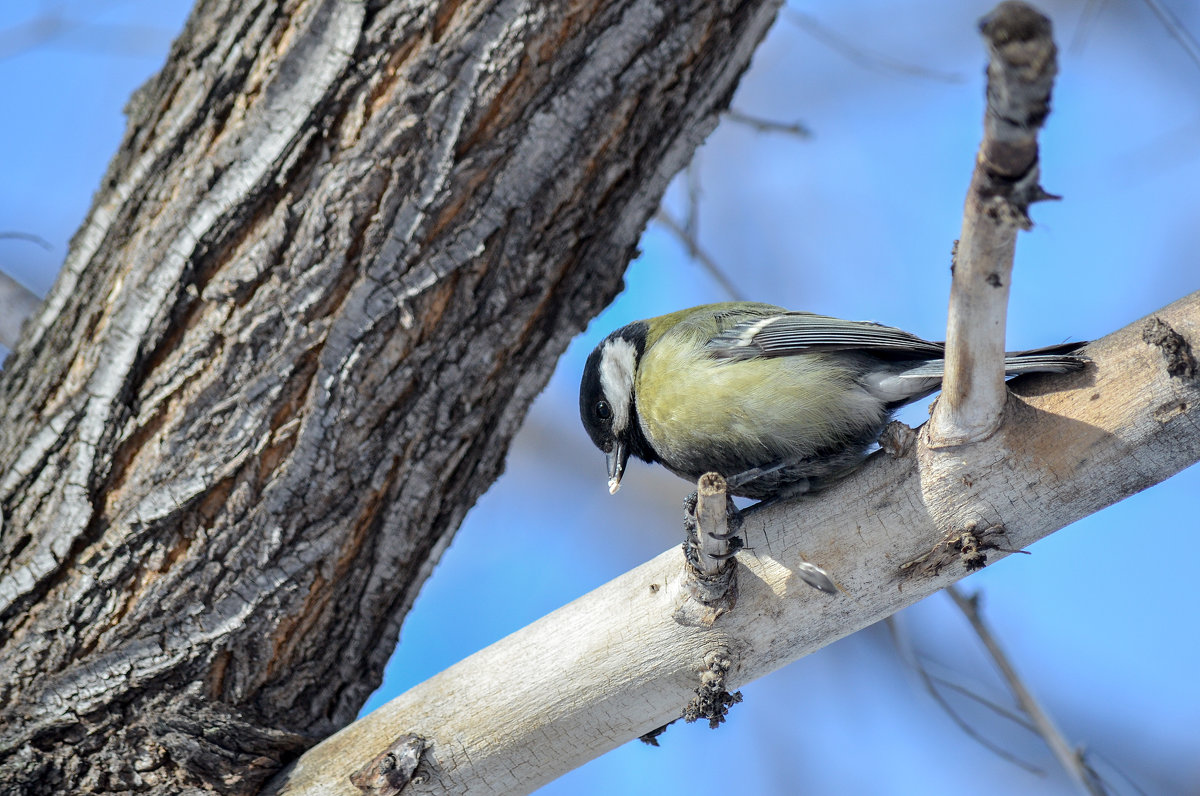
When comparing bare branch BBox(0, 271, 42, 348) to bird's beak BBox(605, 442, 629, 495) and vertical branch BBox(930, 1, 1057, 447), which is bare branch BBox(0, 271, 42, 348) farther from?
vertical branch BBox(930, 1, 1057, 447)

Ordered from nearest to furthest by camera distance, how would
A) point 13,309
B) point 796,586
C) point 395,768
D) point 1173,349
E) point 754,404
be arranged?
point 1173,349 < point 796,586 < point 395,768 < point 754,404 < point 13,309

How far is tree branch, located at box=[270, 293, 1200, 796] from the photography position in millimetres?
1672

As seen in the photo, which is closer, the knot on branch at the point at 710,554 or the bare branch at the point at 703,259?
the knot on branch at the point at 710,554

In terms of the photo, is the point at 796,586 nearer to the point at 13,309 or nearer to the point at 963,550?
the point at 963,550

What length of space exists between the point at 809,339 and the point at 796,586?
2.68 ft

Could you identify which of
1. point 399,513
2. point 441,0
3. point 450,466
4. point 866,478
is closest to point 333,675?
point 399,513

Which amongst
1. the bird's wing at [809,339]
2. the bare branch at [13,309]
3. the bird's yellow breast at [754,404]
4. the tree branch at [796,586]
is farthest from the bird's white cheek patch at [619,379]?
the bare branch at [13,309]

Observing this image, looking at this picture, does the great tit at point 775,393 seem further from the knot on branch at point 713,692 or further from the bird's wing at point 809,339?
the knot on branch at point 713,692

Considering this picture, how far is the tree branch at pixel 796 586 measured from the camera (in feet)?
5.49

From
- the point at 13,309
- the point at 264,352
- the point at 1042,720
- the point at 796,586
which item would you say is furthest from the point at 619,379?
the point at 13,309

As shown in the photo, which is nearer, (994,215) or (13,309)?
(994,215)

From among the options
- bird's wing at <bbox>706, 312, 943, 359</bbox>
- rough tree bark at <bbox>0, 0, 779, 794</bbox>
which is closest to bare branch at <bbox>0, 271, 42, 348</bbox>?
rough tree bark at <bbox>0, 0, 779, 794</bbox>

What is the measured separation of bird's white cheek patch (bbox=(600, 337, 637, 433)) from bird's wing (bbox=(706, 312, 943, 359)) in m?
0.39

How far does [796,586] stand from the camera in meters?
1.85
